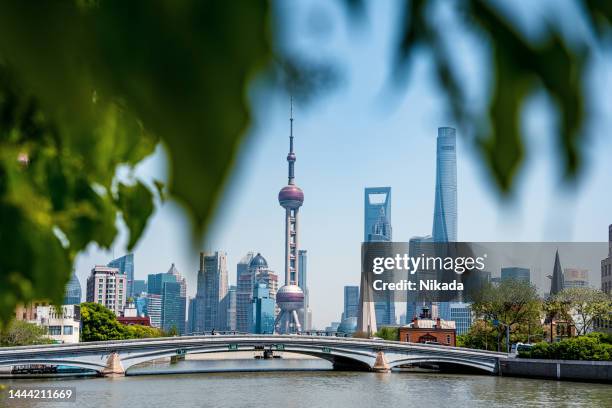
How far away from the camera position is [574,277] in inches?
4670

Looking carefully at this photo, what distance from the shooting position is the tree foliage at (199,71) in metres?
0.64

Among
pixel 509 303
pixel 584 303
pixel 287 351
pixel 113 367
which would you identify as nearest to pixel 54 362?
pixel 113 367

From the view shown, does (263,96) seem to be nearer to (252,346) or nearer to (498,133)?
(498,133)

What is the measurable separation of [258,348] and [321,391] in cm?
2218

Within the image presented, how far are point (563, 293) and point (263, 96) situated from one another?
7338 cm

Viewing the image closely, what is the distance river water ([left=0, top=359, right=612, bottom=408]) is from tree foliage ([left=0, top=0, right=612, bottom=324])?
1486 inches

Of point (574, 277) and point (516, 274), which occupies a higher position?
point (574, 277)

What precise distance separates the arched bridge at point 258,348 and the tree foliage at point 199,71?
187ft

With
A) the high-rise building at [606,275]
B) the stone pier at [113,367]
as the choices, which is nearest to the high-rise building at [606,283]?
the high-rise building at [606,275]

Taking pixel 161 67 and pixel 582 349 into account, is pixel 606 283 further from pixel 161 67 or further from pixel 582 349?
pixel 161 67

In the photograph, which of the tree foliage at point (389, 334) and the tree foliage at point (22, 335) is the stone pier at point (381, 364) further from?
the tree foliage at point (389, 334)

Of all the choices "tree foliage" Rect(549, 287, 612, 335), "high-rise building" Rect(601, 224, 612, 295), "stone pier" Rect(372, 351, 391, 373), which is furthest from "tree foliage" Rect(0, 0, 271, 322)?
"high-rise building" Rect(601, 224, 612, 295)

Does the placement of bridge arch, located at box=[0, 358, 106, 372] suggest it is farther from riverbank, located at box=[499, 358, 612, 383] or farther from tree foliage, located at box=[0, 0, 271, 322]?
tree foliage, located at box=[0, 0, 271, 322]

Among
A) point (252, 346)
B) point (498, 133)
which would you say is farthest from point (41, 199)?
point (252, 346)
